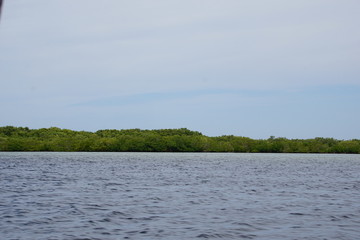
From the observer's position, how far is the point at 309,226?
21.5 meters

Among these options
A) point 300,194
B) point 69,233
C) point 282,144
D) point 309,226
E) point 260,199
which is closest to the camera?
point 69,233

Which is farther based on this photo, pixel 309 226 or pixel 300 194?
pixel 300 194

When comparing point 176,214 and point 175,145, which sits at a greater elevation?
point 175,145

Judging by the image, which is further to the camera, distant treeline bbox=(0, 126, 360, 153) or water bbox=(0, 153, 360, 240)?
distant treeline bbox=(0, 126, 360, 153)

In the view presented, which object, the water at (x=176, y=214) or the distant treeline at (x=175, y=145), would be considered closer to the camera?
the water at (x=176, y=214)

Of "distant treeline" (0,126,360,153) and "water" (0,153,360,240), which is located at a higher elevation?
"distant treeline" (0,126,360,153)

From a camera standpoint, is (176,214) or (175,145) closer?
(176,214)

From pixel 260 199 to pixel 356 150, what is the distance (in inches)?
6839

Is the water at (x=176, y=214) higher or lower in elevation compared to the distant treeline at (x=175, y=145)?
lower

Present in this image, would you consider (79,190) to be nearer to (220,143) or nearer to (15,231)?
(15,231)

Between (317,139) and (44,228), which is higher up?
(317,139)

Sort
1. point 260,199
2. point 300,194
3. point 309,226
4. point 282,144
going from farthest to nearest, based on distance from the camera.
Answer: point 282,144, point 300,194, point 260,199, point 309,226

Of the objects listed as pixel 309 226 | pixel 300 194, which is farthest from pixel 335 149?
pixel 309 226

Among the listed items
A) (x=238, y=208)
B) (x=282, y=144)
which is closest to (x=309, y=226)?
(x=238, y=208)
